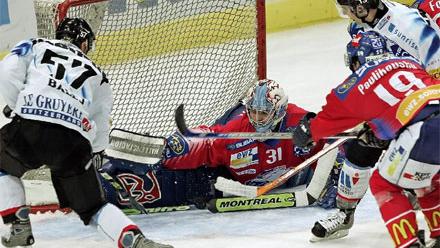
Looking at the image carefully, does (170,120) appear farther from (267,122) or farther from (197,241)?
(197,241)

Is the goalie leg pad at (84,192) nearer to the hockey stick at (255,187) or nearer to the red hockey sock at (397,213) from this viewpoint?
the hockey stick at (255,187)

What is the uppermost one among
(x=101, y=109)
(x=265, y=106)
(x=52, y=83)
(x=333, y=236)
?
(x=52, y=83)

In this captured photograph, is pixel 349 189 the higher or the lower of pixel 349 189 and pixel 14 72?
the lower

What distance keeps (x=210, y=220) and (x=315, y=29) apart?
3.96m

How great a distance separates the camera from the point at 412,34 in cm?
405

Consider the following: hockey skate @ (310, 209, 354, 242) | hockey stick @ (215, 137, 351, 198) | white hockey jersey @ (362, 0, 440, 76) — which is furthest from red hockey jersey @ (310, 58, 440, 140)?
white hockey jersey @ (362, 0, 440, 76)

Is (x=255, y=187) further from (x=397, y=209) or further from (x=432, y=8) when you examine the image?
(x=432, y=8)

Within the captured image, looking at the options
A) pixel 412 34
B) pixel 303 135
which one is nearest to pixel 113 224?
pixel 303 135

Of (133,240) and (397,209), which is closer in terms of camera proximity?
(397,209)

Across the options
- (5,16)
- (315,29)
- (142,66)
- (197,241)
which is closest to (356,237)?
(197,241)

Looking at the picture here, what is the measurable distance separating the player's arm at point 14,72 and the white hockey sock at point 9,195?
0.25 m

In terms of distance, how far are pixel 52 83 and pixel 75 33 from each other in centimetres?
32

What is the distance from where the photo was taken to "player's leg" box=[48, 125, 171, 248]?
3271mm

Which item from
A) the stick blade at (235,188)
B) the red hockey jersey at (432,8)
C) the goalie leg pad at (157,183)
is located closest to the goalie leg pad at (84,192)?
the goalie leg pad at (157,183)
